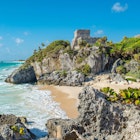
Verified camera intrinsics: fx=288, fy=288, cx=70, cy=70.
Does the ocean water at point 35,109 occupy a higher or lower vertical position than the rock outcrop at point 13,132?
lower

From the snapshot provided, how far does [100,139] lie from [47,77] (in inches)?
1426

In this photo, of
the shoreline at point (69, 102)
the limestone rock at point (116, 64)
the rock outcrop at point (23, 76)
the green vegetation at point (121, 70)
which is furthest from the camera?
the rock outcrop at point (23, 76)

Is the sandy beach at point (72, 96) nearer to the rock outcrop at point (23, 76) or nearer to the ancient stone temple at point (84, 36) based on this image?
the rock outcrop at point (23, 76)

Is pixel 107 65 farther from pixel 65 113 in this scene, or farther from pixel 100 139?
pixel 100 139

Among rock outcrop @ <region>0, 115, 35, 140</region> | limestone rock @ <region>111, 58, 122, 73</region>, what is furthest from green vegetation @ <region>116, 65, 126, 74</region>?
rock outcrop @ <region>0, 115, 35, 140</region>

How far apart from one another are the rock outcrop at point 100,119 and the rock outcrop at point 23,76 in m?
38.7

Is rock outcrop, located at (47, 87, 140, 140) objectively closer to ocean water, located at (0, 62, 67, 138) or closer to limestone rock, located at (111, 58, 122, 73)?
ocean water, located at (0, 62, 67, 138)

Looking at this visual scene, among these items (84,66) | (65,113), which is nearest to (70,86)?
(84,66)

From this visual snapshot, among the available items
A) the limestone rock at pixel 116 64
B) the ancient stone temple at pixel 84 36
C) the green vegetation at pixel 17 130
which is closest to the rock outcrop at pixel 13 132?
the green vegetation at pixel 17 130

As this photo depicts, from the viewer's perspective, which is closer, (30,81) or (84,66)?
(84,66)

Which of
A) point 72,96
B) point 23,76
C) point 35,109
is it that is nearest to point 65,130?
point 35,109

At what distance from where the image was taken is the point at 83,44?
50.8m

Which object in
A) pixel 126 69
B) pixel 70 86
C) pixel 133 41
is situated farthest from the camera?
pixel 133 41

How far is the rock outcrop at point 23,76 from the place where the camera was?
160 feet
